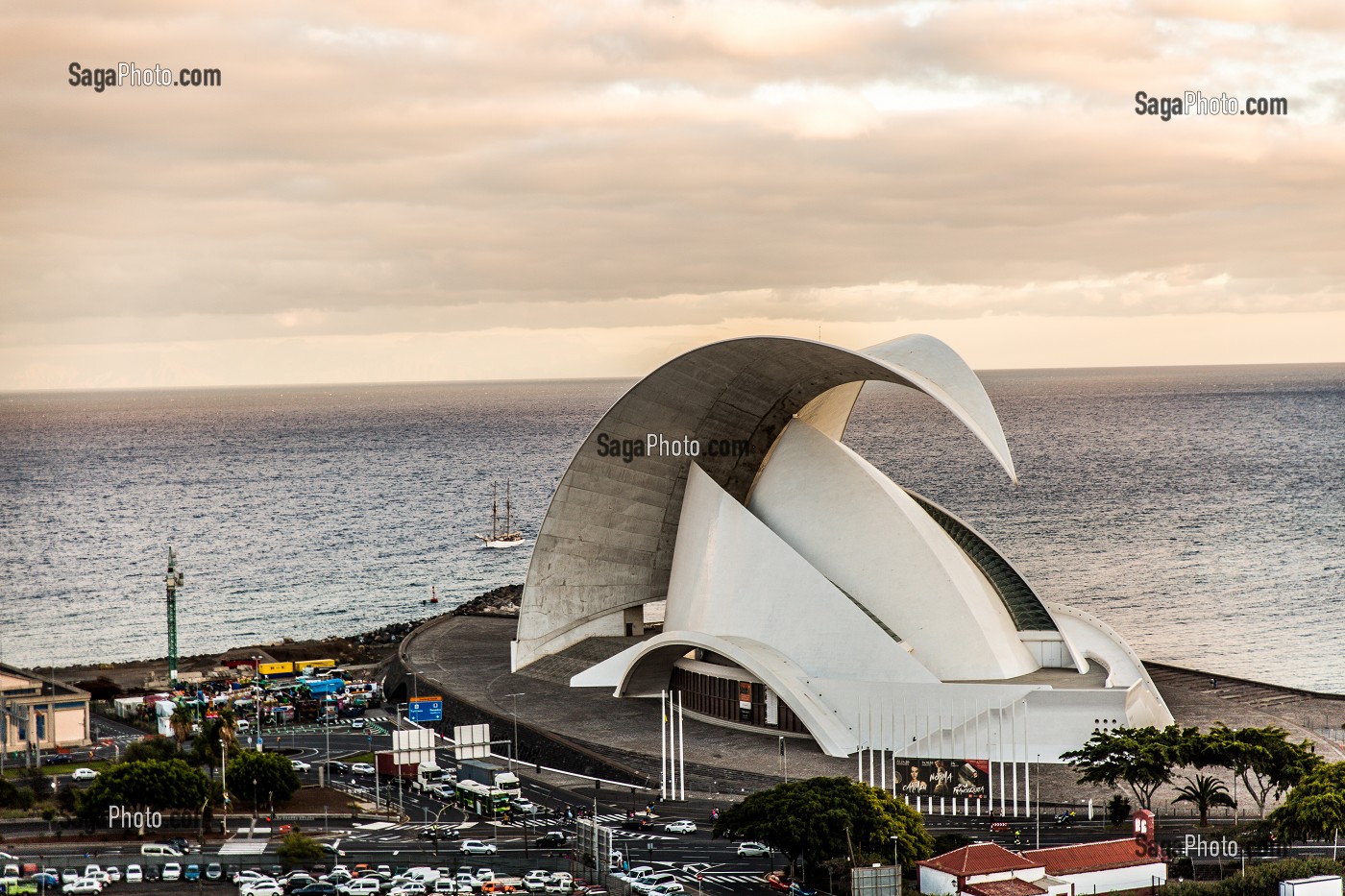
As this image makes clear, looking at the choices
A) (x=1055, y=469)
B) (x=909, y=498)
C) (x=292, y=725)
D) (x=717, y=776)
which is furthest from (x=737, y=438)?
(x=1055, y=469)

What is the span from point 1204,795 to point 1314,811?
180 inches

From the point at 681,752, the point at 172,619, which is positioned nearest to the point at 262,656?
the point at 172,619

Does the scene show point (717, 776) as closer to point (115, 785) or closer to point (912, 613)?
point (912, 613)

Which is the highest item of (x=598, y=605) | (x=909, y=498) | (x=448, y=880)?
(x=909, y=498)

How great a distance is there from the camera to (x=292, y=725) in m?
58.1

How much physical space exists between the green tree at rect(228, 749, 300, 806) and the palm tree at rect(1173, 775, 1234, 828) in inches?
929

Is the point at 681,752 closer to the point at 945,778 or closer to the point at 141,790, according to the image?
the point at 945,778

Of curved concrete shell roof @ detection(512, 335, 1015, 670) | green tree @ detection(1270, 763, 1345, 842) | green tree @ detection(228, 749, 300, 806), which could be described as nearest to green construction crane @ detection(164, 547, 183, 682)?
curved concrete shell roof @ detection(512, 335, 1015, 670)

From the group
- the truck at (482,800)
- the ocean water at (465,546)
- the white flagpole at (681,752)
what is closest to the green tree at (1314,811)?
the white flagpole at (681,752)

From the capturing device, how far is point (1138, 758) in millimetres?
42281

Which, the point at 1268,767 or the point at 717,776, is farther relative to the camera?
A: the point at 717,776

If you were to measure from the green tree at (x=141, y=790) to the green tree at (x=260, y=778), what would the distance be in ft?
5.81

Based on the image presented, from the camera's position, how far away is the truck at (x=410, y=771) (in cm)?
4750

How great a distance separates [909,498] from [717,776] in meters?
12.6
